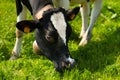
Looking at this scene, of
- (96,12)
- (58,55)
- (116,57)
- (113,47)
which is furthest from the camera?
(96,12)

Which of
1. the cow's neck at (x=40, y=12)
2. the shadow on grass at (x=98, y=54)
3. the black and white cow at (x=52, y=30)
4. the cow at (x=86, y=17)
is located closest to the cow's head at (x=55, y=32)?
the black and white cow at (x=52, y=30)

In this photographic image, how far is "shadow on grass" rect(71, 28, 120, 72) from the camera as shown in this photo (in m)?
6.04

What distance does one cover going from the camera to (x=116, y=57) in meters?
6.38

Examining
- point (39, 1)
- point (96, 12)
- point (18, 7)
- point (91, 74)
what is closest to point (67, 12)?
point (39, 1)

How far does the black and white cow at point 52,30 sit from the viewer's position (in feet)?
17.3

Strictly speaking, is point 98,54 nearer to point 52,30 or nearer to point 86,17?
point 52,30

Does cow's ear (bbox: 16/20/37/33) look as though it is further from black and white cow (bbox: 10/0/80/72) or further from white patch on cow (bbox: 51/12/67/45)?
white patch on cow (bbox: 51/12/67/45)

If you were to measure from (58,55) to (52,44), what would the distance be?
17 centimetres

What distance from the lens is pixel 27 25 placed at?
5.40m

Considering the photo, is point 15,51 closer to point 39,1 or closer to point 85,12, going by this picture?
point 39,1

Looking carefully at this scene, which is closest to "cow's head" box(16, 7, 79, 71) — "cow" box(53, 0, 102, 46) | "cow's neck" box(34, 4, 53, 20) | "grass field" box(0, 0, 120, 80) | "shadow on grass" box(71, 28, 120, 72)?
"cow's neck" box(34, 4, 53, 20)

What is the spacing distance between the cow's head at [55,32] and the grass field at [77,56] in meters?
0.26

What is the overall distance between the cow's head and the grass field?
0.86 ft

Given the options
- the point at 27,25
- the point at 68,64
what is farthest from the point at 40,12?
the point at 68,64
